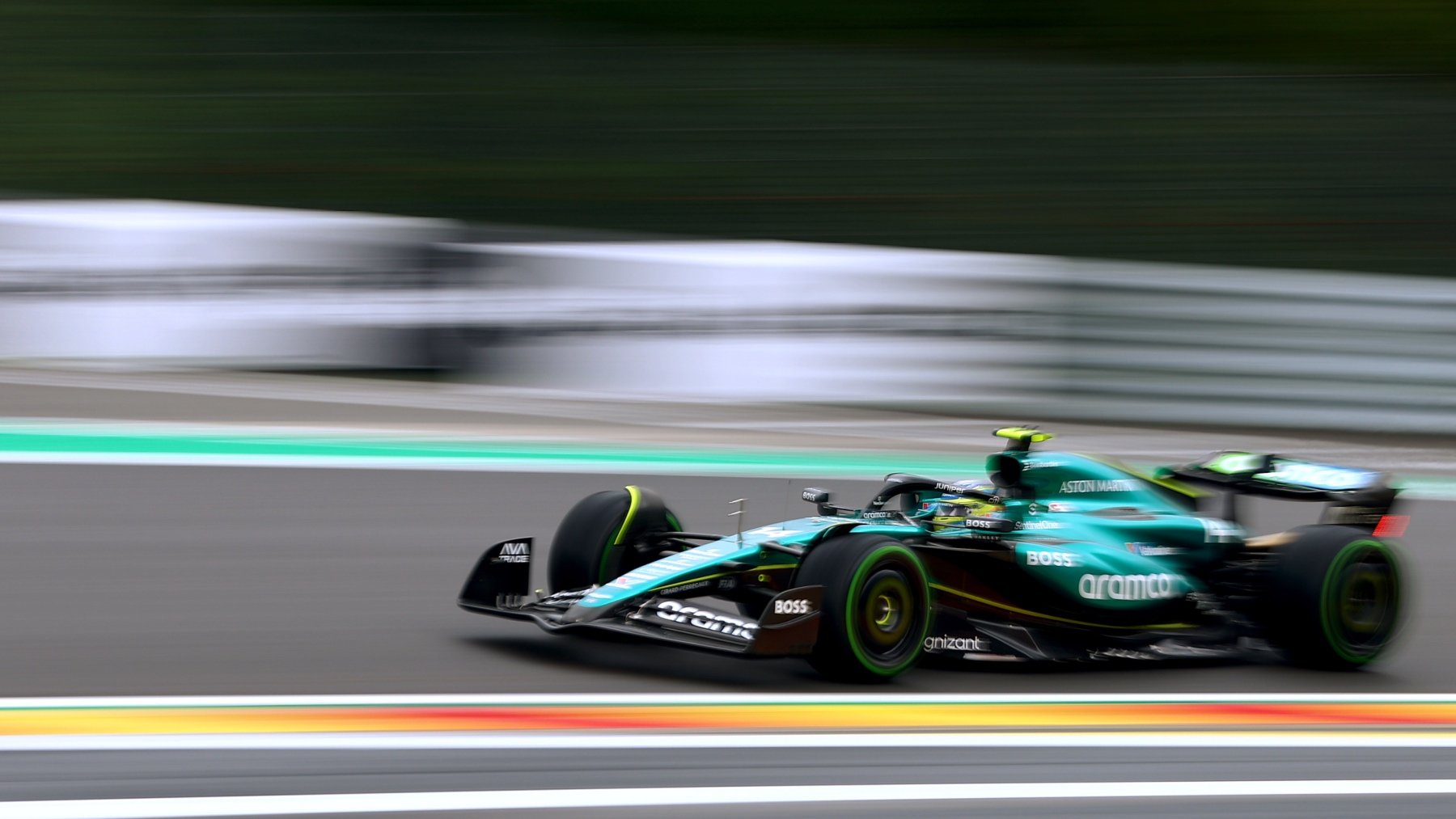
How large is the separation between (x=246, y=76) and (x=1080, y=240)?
6.42 m

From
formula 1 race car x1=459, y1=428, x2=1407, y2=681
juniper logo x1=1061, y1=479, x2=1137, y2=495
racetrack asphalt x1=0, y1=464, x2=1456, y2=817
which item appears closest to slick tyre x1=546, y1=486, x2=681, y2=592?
formula 1 race car x1=459, y1=428, x2=1407, y2=681

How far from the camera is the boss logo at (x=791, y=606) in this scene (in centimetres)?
525

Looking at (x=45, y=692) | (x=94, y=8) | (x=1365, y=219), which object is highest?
(x=94, y=8)

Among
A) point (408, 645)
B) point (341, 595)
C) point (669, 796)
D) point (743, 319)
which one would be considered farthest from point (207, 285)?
point (669, 796)

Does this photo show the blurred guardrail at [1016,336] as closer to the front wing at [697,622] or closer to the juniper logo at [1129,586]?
the juniper logo at [1129,586]

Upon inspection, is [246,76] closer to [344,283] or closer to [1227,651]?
[344,283]

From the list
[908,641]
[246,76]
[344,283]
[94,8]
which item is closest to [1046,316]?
[344,283]

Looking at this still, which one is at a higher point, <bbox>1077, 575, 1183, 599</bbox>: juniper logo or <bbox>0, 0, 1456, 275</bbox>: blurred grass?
<bbox>0, 0, 1456, 275</bbox>: blurred grass

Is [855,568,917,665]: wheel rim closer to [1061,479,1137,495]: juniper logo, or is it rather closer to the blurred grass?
[1061,479,1137,495]: juniper logo

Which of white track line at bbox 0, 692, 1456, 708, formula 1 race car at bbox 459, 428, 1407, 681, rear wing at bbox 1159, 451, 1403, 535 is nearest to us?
white track line at bbox 0, 692, 1456, 708

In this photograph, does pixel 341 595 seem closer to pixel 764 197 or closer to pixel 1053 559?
pixel 1053 559

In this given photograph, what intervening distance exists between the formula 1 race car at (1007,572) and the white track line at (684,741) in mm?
383

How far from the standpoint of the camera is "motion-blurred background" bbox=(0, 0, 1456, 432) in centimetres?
1112

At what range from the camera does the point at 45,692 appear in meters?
5.21
